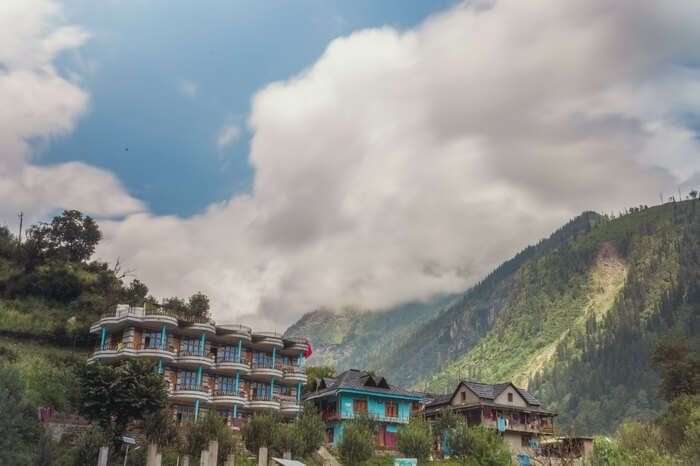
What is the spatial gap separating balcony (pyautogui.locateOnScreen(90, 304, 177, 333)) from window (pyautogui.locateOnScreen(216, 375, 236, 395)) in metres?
9.25

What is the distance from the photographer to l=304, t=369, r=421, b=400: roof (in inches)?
3199

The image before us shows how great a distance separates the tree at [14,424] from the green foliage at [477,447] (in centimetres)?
4282

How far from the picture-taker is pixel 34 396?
63.2 meters

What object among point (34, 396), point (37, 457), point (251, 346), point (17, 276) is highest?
point (17, 276)

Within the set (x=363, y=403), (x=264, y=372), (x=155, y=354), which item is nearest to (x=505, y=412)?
(x=363, y=403)

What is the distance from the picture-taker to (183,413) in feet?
237

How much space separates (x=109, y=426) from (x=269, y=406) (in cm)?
2185

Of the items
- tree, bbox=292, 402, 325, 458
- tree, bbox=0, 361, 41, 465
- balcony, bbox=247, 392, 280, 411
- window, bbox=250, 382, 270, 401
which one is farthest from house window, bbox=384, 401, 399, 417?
tree, bbox=0, 361, 41, 465

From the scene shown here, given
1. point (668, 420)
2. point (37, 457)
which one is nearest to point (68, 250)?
point (37, 457)

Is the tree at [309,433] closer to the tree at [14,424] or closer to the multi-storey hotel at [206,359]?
the multi-storey hotel at [206,359]

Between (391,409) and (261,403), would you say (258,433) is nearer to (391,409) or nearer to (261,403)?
(261,403)

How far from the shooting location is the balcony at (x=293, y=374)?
81.4 meters

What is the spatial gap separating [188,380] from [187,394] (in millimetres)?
3370

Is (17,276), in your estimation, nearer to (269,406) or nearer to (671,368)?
(269,406)
